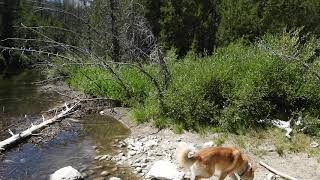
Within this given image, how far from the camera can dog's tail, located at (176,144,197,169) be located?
29.3ft

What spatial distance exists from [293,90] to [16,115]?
39.9 feet

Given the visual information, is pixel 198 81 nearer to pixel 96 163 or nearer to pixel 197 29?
pixel 96 163

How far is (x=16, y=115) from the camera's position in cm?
1964

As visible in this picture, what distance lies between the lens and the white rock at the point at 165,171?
10969 millimetres

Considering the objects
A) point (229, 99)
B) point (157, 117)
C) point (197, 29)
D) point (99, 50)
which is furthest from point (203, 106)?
point (197, 29)

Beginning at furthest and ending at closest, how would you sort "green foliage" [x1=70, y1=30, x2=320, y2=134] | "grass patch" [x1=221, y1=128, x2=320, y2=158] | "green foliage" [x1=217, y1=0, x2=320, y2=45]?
"green foliage" [x1=217, y1=0, x2=320, y2=45]
"green foliage" [x1=70, y1=30, x2=320, y2=134]
"grass patch" [x1=221, y1=128, x2=320, y2=158]

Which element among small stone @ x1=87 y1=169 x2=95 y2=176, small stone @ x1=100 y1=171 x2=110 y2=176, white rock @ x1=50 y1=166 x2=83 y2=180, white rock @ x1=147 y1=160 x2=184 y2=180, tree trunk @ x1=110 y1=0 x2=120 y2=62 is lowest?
small stone @ x1=87 y1=169 x2=95 y2=176

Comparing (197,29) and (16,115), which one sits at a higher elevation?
(197,29)

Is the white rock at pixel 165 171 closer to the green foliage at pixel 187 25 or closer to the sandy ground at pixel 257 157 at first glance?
the sandy ground at pixel 257 157

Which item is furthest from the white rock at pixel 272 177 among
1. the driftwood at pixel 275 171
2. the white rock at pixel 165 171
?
the white rock at pixel 165 171

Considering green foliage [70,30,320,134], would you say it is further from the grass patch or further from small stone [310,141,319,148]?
small stone [310,141,319,148]

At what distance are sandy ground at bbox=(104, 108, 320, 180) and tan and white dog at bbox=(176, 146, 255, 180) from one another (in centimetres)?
165

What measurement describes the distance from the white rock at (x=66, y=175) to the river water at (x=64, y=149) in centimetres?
48

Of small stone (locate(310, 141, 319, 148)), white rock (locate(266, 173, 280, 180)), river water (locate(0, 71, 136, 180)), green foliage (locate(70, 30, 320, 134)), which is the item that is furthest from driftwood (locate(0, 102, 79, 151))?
small stone (locate(310, 141, 319, 148))
